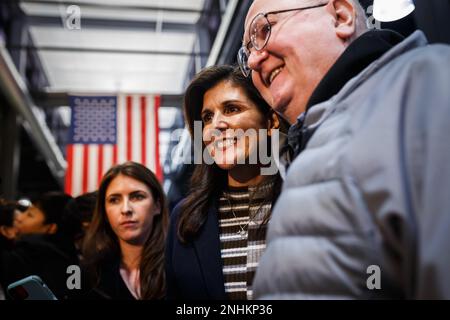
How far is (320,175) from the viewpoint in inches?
28.6

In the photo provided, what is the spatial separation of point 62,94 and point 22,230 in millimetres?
1087

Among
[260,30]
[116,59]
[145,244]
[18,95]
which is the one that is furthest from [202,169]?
[116,59]

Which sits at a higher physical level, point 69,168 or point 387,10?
point 387,10

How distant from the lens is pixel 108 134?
265 cm

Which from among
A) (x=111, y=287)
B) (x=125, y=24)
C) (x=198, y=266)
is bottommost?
(x=111, y=287)

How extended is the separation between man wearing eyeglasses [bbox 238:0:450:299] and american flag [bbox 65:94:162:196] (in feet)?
5.55

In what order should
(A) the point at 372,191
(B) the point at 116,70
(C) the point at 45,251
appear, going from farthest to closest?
(B) the point at 116,70, (C) the point at 45,251, (A) the point at 372,191

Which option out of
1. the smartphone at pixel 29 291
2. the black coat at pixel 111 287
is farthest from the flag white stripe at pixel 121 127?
the smartphone at pixel 29 291

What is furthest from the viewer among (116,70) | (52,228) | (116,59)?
(116,70)

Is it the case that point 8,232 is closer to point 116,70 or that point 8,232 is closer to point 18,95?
point 18,95

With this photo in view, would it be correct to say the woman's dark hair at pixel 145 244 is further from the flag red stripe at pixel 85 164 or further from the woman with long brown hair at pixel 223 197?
the flag red stripe at pixel 85 164

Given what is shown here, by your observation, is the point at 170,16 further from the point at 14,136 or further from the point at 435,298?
the point at 435,298

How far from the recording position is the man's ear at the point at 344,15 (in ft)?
3.59

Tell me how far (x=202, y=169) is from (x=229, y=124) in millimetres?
218
